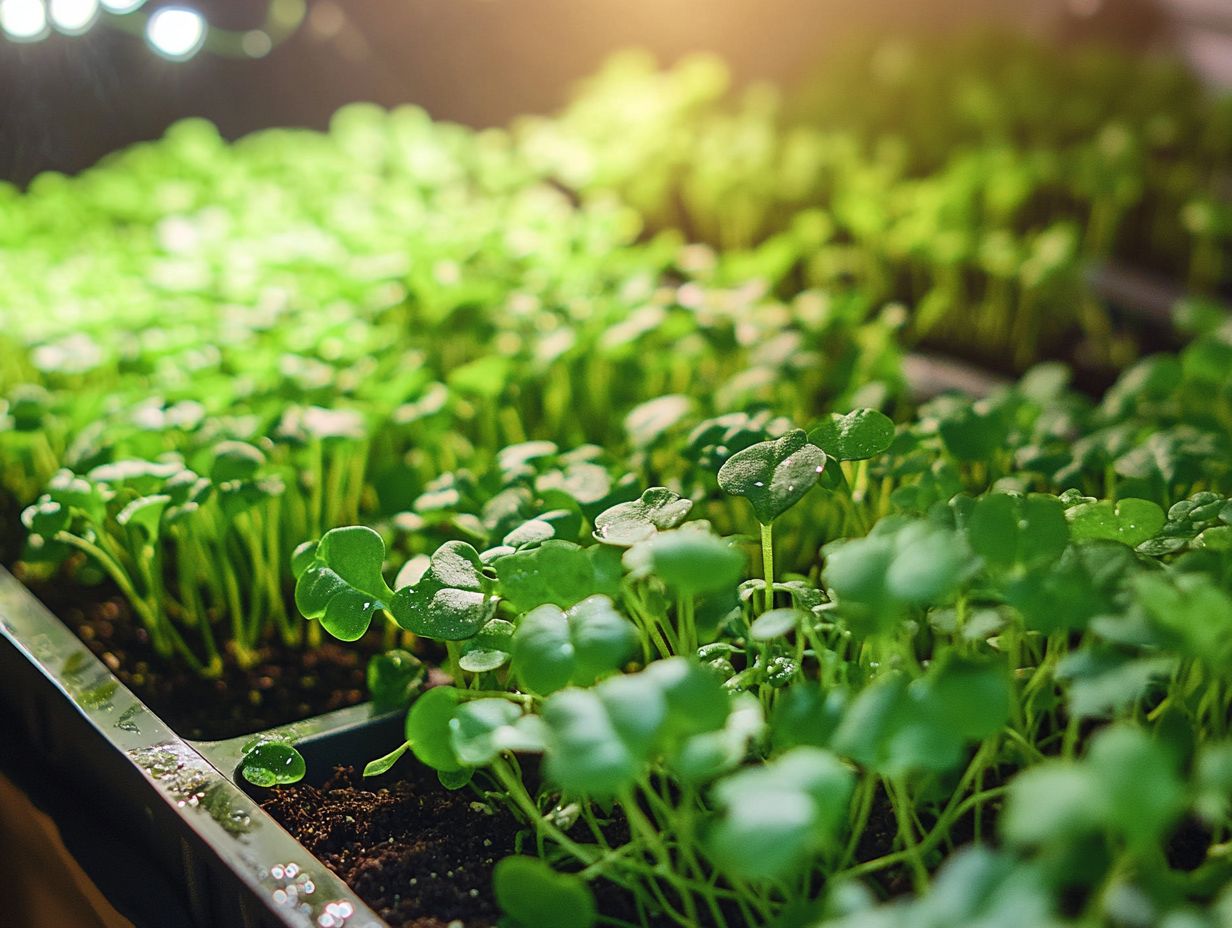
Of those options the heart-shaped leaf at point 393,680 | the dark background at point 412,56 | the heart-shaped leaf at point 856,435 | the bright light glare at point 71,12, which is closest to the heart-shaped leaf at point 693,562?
the heart-shaped leaf at point 856,435

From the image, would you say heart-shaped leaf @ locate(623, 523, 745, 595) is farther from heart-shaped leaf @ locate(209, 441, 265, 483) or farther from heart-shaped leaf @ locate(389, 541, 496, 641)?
heart-shaped leaf @ locate(209, 441, 265, 483)

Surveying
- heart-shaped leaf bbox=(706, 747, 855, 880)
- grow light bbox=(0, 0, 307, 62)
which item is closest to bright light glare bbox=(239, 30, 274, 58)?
grow light bbox=(0, 0, 307, 62)

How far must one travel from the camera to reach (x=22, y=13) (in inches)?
75.2

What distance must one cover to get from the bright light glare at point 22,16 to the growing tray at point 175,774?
51.4 inches

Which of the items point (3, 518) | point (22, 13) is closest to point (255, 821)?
point (3, 518)

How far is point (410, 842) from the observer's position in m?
0.78

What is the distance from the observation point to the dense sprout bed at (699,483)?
0.54 meters

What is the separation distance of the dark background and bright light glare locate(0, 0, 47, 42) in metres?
0.35

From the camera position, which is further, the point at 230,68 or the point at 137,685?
the point at 230,68

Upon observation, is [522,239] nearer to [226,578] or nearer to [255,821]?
[226,578]

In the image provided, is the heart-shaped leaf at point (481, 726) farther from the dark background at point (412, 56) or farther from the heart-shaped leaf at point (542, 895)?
the dark background at point (412, 56)

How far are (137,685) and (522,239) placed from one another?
0.97 metres

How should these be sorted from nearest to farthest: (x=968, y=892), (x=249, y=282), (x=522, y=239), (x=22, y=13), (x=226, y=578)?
(x=968, y=892)
(x=226, y=578)
(x=249, y=282)
(x=522, y=239)
(x=22, y=13)

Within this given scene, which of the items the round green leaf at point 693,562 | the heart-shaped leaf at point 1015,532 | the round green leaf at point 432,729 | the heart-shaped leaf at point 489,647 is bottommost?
the round green leaf at point 432,729
